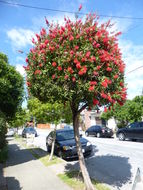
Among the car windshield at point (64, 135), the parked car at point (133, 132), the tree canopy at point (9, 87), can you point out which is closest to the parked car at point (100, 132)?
the parked car at point (133, 132)

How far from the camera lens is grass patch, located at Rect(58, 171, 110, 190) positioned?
4879mm

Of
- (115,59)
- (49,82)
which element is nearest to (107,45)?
(115,59)

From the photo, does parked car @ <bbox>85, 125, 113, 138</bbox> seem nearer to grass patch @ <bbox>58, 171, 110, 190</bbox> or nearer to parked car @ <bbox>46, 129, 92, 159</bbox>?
parked car @ <bbox>46, 129, 92, 159</bbox>

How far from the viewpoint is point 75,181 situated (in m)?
5.36

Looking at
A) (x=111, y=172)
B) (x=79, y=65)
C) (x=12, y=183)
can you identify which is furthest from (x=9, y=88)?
(x=79, y=65)

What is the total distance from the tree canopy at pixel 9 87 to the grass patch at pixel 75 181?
499 cm

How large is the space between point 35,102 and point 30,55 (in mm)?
4737

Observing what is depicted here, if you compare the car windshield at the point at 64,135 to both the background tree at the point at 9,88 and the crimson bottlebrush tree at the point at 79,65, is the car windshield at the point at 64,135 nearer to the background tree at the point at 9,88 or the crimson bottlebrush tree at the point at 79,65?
the background tree at the point at 9,88

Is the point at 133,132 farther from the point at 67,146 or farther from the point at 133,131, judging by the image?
the point at 67,146

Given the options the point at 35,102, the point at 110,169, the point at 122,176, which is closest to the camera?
the point at 122,176

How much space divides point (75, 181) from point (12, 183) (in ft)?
6.62

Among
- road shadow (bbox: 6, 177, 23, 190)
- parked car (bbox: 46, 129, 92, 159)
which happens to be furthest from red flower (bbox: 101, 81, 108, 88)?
parked car (bbox: 46, 129, 92, 159)

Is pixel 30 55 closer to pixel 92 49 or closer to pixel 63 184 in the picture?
pixel 92 49

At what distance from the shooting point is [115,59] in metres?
4.04
